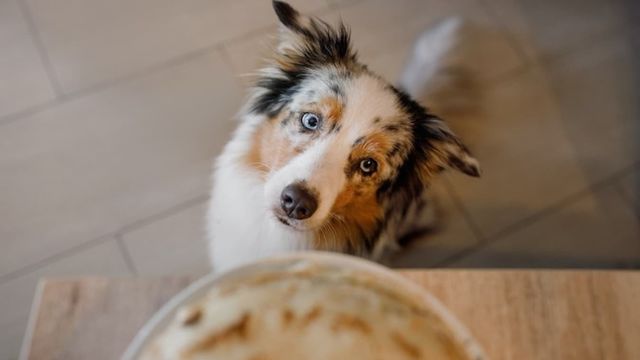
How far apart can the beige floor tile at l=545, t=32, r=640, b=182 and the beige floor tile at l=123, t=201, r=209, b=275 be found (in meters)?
1.10

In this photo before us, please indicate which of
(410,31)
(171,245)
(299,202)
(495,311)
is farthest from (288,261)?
(410,31)

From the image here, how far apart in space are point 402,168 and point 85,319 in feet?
2.10

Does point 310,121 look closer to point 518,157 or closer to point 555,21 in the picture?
point 518,157

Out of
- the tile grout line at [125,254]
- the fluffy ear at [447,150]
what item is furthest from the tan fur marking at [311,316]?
the tile grout line at [125,254]

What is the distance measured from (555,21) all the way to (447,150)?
102 centimetres

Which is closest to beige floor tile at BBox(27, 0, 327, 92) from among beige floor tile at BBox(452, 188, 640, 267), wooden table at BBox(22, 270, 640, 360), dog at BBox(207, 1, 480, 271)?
dog at BBox(207, 1, 480, 271)

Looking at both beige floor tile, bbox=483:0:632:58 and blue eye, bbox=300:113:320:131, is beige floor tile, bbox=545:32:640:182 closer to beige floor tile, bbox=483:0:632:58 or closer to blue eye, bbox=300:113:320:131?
beige floor tile, bbox=483:0:632:58

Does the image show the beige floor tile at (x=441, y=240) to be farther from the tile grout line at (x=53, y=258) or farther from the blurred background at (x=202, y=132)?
the tile grout line at (x=53, y=258)

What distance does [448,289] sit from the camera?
0.67 metres

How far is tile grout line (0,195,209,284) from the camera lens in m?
1.38

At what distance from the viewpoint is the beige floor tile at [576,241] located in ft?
4.98

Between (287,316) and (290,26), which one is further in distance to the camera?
(290,26)

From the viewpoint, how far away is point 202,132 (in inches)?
61.5

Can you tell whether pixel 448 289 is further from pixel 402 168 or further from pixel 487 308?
pixel 402 168
